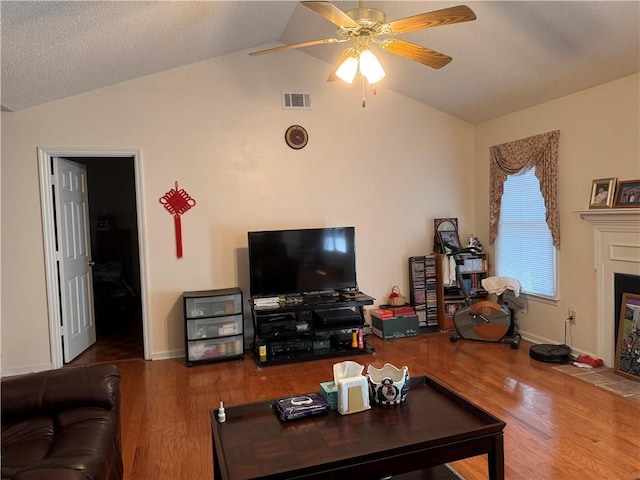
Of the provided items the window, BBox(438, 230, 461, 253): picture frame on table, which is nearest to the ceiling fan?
the window

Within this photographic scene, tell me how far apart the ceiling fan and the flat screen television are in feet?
6.09

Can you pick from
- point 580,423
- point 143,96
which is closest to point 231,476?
point 580,423

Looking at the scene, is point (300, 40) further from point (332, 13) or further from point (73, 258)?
point (73, 258)

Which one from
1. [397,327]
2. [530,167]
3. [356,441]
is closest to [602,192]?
[530,167]

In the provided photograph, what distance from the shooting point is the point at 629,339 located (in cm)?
364

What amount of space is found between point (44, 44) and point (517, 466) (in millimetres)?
3930

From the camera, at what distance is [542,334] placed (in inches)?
182

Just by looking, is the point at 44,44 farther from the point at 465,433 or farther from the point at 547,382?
the point at 547,382

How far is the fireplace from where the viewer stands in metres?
3.61

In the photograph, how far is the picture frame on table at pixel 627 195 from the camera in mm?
3564

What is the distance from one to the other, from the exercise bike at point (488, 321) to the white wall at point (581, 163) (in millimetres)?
220

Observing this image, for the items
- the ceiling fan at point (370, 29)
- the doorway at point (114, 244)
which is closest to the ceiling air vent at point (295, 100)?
the ceiling fan at point (370, 29)

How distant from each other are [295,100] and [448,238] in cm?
235

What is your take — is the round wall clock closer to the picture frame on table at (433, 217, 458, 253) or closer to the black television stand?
the black television stand
